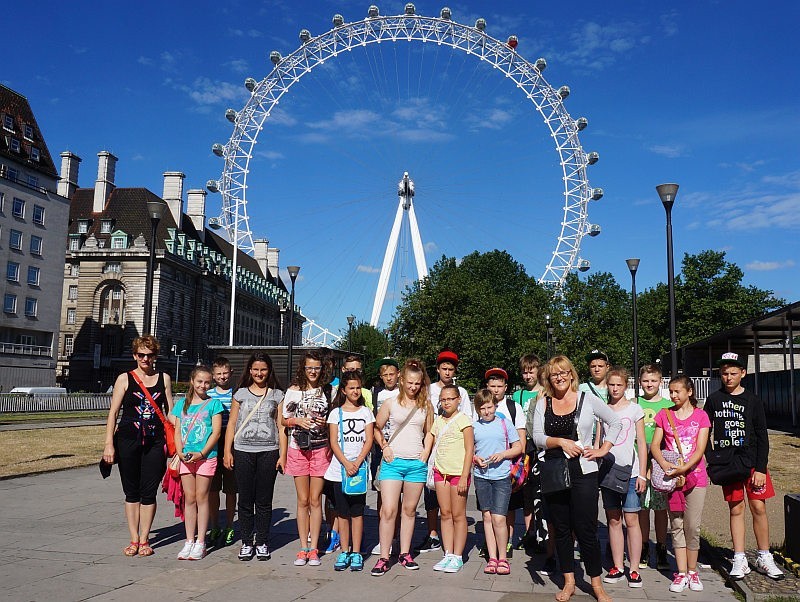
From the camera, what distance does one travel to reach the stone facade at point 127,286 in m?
77.8

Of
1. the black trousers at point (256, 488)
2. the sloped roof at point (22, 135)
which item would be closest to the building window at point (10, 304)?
the sloped roof at point (22, 135)

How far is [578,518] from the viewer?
20.7ft

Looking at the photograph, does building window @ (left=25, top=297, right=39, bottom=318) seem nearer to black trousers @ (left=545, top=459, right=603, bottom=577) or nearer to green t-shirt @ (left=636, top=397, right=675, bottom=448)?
green t-shirt @ (left=636, top=397, right=675, bottom=448)

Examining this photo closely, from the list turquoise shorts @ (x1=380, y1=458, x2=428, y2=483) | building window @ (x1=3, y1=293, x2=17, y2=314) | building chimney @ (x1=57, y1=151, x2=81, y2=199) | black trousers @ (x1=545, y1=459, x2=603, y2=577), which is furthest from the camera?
building chimney @ (x1=57, y1=151, x2=81, y2=199)

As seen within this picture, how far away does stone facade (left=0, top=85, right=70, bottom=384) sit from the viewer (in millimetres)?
60281

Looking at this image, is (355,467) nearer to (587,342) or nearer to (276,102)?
(276,102)

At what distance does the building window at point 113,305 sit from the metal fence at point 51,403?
3100 cm

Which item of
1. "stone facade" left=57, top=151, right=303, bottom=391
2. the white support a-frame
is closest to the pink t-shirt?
the white support a-frame

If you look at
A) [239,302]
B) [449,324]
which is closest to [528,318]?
[449,324]

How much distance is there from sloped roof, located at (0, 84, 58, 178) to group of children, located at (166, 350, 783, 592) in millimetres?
64633

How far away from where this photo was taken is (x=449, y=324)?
49719 millimetres

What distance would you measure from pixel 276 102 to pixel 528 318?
25.1 metres

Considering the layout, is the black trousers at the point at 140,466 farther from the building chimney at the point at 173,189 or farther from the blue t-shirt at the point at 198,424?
the building chimney at the point at 173,189

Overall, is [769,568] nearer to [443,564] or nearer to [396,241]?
[443,564]
